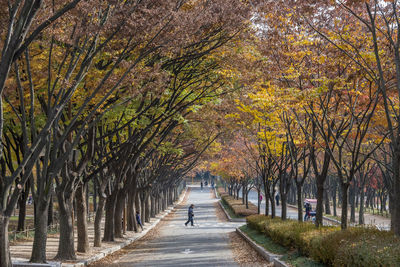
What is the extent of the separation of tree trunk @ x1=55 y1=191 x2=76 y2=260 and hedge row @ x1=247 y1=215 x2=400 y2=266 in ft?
24.2

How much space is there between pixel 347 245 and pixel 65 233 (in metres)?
10.0

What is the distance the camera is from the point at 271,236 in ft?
71.0

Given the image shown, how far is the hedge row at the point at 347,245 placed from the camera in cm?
945

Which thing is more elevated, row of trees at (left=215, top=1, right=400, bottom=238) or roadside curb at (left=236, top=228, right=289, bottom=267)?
row of trees at (left=215, top=1, right=400, bottom=238)

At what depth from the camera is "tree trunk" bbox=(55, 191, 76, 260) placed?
17344mm

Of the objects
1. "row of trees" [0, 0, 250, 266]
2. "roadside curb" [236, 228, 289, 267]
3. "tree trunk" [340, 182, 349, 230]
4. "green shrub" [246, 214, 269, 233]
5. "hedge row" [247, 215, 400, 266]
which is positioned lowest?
"roadside curb" [236, 228, 289, 267]

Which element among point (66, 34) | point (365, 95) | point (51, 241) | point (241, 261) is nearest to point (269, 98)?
point (365, 95)

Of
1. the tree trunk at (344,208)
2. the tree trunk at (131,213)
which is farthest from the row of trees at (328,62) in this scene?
the tree trunk at (131,213)

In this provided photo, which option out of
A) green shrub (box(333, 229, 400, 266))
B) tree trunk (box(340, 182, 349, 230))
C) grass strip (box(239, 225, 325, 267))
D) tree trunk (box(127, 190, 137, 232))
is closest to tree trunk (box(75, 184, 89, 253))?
grass strip (box(239, 225, 325, 267))

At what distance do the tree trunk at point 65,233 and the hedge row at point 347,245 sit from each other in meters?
7.38

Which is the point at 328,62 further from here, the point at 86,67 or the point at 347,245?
the point at 86,67

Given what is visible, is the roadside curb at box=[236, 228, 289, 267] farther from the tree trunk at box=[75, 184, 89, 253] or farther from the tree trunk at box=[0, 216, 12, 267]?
the tree trunk at box=[0, 216, 12, 267]

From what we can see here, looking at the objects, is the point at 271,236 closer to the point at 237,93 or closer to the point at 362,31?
the point at 237,93

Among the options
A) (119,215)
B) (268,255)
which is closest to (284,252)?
(268,255)
